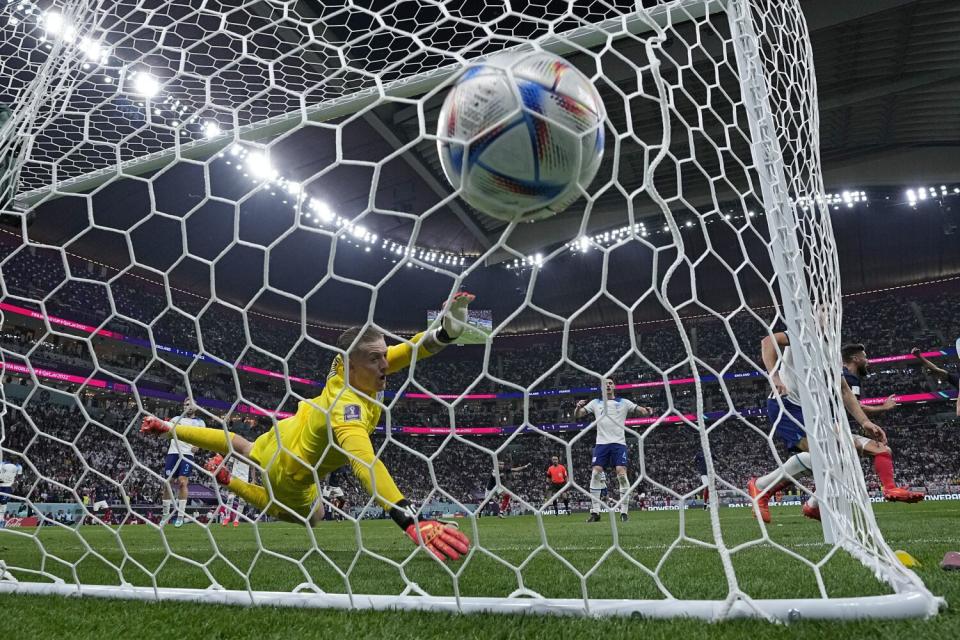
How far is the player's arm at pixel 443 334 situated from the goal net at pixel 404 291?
0.96 feet

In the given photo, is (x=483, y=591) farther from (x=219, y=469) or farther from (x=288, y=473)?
(x=219, y=469)

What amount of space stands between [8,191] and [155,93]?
123 cm

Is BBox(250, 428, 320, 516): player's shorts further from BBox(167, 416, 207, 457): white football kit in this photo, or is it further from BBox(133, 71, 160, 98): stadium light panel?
BBox(133, 71, 160, 98): stadium light panel

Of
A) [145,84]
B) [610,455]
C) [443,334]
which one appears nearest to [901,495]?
[610,455]

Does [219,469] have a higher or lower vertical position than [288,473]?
lower

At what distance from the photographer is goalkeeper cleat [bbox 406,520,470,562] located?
2.15 meters

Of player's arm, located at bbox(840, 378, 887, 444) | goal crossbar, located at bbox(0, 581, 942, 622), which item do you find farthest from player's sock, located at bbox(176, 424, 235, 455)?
player's arm, located at bbox(840, 378, 887, 444)

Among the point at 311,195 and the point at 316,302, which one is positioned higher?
the point at 311,195

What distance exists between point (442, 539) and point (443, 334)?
1.00 meters

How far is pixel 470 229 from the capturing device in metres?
18.5

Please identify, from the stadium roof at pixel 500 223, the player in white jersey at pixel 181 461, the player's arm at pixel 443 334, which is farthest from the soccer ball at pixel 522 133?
the stadium roof at pixel 500 223

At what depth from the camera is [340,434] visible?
9.55 feet

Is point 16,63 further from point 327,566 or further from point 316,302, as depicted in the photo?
point 316,302

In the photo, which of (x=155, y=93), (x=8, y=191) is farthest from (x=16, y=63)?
(x=155, y=93)
